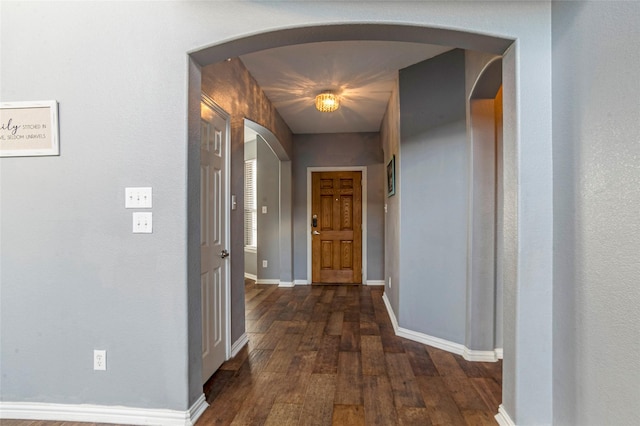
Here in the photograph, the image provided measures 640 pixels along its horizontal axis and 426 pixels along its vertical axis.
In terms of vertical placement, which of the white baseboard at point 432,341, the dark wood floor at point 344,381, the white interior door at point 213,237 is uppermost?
the white interior door at point 213,237

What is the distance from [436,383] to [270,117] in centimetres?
321

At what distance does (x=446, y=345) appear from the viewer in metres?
2.80

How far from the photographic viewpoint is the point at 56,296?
6.02 feet

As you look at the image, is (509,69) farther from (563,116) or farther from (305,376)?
(305,376)

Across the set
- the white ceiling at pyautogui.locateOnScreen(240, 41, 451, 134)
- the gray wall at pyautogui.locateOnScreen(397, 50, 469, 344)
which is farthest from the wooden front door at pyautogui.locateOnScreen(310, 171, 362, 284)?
the gray wall at pyautogui.locateOnScreen(397, 50, 469, 344)

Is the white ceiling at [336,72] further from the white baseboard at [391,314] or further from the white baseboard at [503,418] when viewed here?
the white baseboard at [503,418]

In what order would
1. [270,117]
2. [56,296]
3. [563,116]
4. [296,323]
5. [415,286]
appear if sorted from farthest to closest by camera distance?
[270,117]
[296,323]
[415,286]
[56,296]
[563,116]

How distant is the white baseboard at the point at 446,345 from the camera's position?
101 inches

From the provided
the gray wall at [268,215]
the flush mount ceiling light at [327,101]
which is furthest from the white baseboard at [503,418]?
the gray wall at [268,215]

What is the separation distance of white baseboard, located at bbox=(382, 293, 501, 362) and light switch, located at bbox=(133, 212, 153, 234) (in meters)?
2.40

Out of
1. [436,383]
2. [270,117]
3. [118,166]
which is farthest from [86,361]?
[270,117]

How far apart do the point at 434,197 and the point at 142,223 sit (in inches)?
90.2

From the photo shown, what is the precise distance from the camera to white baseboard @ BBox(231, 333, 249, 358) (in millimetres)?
A: 2731

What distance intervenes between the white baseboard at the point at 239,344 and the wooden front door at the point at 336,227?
2639 mm
